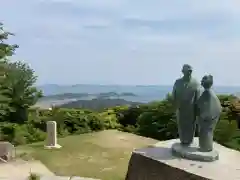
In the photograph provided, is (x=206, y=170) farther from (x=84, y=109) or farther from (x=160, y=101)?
(x=84, y=109)

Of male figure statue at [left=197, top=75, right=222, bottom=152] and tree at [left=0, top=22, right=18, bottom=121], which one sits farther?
tree at [left=0, top=22, right=18, bottom=121]

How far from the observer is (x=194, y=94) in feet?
14.8

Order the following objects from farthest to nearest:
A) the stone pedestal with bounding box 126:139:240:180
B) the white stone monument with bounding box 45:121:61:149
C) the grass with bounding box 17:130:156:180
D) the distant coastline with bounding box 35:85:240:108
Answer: the distant coastline with bounding box 35:85:240:108 < the white stone monument with bounding box 45:121:61:149 < the grass with bounding box 17:130:156:180 < the stone pedestal with bounding box 126:139:240:180

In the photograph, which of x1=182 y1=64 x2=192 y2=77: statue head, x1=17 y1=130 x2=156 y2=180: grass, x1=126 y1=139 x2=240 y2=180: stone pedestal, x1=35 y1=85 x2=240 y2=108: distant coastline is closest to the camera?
x1=126 y1=139 x2=240 y2=180: stone pedestal

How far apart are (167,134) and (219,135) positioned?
183 cm

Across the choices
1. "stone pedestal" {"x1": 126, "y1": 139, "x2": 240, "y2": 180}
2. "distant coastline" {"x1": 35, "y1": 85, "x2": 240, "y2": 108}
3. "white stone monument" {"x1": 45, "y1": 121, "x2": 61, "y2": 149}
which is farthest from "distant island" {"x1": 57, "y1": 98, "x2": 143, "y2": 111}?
"stone pedestal" {"x1": 126, "y1": 139, "x2": 240, "y2": 180}

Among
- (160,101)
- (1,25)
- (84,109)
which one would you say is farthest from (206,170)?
(84,109)

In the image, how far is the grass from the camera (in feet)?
22.5

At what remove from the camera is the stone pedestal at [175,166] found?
3.98m

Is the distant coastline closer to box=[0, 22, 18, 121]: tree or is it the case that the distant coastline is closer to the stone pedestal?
box=[0, 22, 18, 121]: tree

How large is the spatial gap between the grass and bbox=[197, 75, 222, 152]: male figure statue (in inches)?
98.0

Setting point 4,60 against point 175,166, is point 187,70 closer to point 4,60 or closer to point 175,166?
point 175,166

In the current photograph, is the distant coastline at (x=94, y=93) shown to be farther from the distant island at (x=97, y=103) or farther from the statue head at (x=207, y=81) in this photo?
the statue head at (x=207, y=81)

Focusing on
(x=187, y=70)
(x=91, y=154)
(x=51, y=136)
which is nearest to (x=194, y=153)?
(x=187, y=70)
